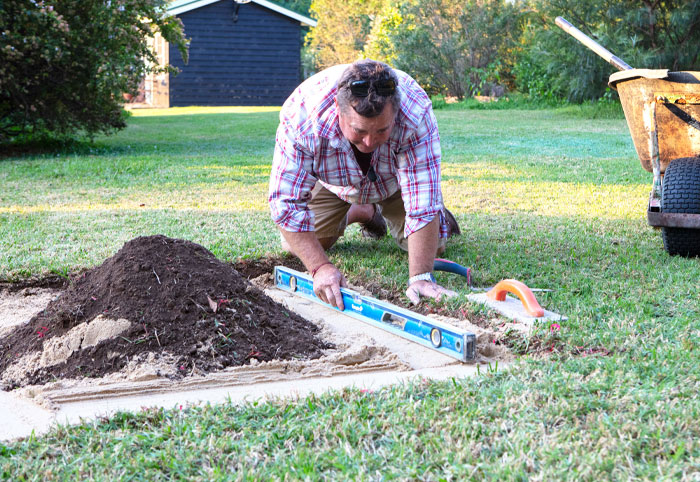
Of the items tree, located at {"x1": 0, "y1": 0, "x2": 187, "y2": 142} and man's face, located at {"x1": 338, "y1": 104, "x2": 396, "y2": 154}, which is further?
tree, located at {"x1": 0, "y1": 0, "x2": 187, "y2": 142}

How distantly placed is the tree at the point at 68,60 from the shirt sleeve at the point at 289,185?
23.1ft

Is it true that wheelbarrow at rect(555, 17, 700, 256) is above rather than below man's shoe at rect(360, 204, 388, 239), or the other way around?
above

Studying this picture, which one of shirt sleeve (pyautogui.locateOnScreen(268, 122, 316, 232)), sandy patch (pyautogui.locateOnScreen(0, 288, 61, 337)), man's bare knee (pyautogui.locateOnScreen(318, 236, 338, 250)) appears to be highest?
shirt sleeve (pyautogui.locateOnScreen(268, 122, 316, 232))

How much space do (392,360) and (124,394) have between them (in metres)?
1.03

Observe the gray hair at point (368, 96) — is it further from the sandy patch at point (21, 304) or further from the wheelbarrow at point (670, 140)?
the wheelbarrow at point (670, 140)

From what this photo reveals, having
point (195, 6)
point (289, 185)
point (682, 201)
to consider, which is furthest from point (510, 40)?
point (289, 185)

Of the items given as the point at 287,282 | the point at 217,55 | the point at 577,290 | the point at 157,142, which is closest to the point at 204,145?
the point at 157,142

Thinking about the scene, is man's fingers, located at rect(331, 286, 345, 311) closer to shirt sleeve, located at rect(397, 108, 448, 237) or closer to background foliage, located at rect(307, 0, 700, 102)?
shirt sleeve, located at rect(397, 108, 448, 237)

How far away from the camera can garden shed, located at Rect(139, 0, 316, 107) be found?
26.7 metres

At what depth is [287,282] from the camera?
406 centimetres

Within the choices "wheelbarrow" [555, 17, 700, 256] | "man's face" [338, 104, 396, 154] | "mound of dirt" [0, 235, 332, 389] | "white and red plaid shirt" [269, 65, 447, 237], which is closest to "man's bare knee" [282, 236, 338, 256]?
"white and red plaid shirt" [269, 65, 447, 237]

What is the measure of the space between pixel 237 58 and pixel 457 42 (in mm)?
8749

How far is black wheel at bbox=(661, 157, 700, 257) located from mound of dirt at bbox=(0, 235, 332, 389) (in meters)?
2.31

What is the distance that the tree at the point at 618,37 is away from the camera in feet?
51.1
